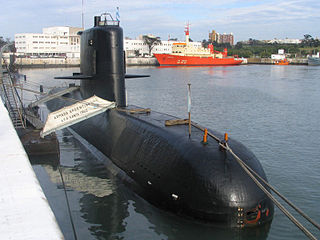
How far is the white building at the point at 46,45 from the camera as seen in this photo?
10366 cm

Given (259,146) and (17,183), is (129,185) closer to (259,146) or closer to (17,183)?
(17,183)

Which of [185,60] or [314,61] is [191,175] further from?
[314,61]

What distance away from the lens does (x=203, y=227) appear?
6.89m

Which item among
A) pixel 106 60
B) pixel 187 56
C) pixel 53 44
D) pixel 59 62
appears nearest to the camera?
pixel 106 60

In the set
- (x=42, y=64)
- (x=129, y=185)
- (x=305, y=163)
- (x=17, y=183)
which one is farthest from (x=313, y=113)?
(x=42, y=64)

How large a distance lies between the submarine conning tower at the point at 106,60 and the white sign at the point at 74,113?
0.69 m

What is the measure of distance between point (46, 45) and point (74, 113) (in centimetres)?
10267

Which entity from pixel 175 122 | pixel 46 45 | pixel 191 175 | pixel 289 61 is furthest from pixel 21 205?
pixel 46 45

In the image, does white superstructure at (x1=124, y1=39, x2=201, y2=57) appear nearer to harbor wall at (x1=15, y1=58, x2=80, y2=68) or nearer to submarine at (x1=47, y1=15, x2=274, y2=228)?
harbor wall at (x1=15, y1=58, x2=80, y2=68)

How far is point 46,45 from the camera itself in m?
106

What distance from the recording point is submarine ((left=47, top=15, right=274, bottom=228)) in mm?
6730

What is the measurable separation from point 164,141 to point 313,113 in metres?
16.9

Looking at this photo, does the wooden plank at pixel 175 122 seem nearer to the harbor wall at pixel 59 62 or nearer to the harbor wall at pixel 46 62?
the harbor wall at pixel 59 62

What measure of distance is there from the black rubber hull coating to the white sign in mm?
2155
